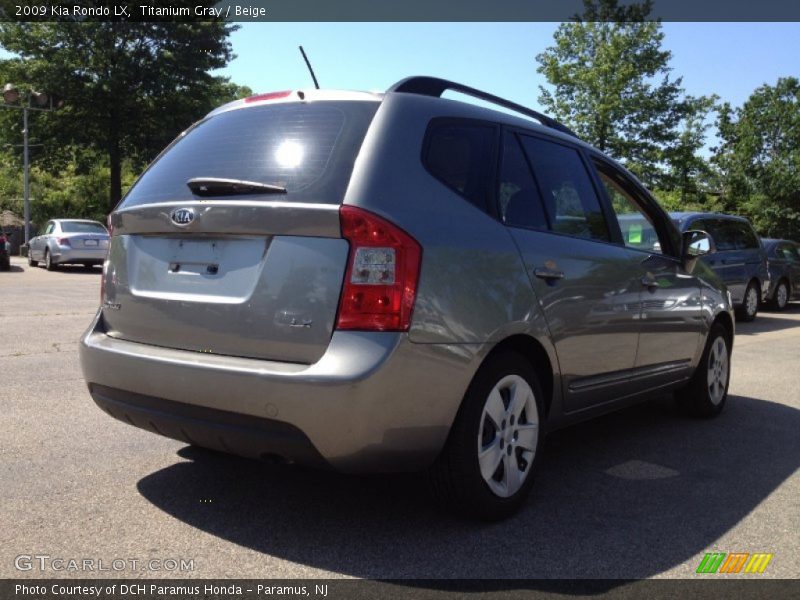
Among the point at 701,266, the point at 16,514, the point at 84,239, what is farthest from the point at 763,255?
the point at 84,239

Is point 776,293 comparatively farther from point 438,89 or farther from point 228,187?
point 228,187

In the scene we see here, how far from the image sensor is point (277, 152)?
131 inches

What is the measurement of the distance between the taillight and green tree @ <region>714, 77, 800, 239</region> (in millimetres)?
39755

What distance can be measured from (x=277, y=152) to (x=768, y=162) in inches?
1639

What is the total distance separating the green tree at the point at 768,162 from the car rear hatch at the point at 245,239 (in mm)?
39582

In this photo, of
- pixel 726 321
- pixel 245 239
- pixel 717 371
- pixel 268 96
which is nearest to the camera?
pixel 245 239

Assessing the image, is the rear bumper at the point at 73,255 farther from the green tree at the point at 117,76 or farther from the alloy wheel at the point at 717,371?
the alloy wheel at the point at 717,371

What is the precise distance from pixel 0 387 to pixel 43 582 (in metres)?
3.49

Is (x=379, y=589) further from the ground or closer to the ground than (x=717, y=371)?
closer to the ground

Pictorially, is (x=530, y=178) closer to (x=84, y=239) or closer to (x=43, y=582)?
(x=43, y=582)

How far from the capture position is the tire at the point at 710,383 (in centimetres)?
564

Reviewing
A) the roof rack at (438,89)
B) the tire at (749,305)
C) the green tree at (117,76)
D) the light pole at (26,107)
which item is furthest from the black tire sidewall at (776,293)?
the light pole at (26,107)

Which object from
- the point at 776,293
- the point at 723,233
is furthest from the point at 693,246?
the point at 776,293

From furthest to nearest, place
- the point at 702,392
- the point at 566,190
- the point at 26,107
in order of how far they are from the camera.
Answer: the point at 26,107
the point at 702,392
the point at 566,190
